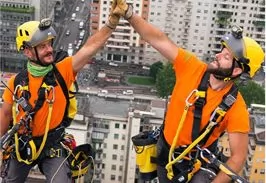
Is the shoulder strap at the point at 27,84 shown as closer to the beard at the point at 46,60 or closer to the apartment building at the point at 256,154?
the beard at the point at 46,60

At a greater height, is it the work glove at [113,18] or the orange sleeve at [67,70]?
the work glove at [113,18]

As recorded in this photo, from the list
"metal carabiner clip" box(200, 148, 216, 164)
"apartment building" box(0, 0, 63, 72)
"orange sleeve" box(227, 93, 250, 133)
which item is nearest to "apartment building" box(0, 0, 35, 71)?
"apartment building" box(0, 0, 63, 72)

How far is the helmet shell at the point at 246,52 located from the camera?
260cm

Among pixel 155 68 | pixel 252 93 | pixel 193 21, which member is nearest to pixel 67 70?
pixel 252 93

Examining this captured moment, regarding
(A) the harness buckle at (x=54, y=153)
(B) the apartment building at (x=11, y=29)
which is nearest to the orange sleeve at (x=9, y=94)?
(A) the harness buckle at (x=54, y=153)

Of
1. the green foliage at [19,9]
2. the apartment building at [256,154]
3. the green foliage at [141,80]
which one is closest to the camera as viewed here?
the apartment building at [256,154]

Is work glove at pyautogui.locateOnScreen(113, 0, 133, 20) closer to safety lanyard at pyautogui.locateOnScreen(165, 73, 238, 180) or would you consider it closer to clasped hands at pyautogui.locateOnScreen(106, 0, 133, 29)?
clasped hands at pyautogui.locateOnScreen(106, 0, 133, 29)

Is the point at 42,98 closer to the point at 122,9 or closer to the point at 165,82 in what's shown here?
the point at 122,9

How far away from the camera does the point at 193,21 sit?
23203mm

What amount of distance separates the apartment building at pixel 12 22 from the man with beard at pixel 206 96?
18057 millimetres

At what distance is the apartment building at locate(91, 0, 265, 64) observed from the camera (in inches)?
897

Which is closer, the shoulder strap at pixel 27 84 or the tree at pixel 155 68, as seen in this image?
the shoulder strap at pixel 27 84

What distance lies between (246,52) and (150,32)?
0.48 m

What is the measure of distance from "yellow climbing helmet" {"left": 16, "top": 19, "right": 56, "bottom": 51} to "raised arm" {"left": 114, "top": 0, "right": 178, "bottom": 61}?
396 millimetres
